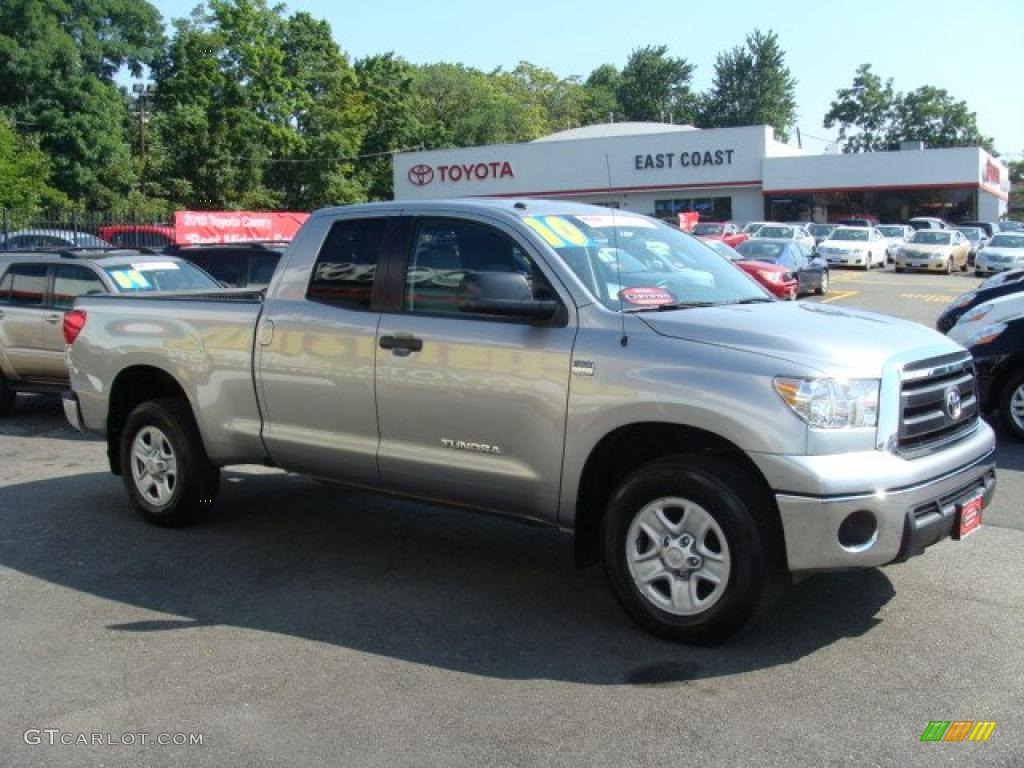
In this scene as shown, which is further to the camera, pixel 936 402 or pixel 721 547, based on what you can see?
pixel 936 402

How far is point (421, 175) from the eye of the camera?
5909cm

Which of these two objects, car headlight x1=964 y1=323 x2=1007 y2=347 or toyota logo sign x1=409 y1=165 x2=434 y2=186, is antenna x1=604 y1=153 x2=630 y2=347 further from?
toyota logo sign x1=409 y1=165 x2=434 y2=186

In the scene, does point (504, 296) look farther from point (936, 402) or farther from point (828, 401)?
point (936, 402)

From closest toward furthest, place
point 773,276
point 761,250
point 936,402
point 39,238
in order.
Result: point 936,402 < point 773,276 < point 761,250 < point 39,238

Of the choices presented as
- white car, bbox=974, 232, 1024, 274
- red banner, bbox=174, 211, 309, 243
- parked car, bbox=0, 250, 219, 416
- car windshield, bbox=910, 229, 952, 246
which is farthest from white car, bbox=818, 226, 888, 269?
parked car, bbox=0, 250, 219, 416

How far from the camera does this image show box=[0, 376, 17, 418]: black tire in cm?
→ 1120

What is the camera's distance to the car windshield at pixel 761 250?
2369cm

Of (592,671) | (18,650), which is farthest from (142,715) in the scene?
(592,671)

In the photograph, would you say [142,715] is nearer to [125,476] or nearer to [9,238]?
[125,476]

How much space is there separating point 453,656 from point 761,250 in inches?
811

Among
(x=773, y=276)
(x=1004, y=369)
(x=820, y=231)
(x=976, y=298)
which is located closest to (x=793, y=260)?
(x=773, y=276)

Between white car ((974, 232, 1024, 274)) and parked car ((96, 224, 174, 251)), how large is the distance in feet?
76.8

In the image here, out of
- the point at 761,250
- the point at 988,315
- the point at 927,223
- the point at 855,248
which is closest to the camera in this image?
the point at 988,315

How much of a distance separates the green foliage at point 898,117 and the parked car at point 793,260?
8837 cm
